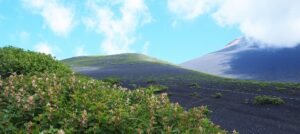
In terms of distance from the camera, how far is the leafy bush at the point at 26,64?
→ 1577cm

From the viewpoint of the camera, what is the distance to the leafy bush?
51.8 feet

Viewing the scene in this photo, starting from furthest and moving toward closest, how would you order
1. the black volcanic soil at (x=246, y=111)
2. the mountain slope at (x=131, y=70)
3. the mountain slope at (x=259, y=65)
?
1. the mountain slope at (x=259, y=65)
2. the mountain slope at (x=131, y=70)
3. the black volcanic soil at (x=246, y=111)

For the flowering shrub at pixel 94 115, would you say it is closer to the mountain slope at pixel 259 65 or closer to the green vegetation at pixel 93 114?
the green vegetation at pixel 93 114

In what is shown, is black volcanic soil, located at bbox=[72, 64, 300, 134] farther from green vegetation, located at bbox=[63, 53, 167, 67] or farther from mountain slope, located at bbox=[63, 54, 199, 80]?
green vegetation, located at bbox=[63, 53, 167, 67]

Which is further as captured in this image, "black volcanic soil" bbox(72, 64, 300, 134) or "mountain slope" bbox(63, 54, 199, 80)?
"mountain slope" bbox(63, 54, 199, 80)

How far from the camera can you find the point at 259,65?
89875 millimetres

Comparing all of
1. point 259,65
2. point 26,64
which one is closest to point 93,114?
point 26,64

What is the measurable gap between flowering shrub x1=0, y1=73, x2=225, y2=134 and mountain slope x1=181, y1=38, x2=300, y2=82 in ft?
205

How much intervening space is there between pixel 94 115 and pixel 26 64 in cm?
1018

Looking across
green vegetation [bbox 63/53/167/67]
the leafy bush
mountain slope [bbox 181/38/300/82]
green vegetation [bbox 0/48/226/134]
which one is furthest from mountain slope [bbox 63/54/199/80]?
green vegetation [bbox 0/48/226/134]

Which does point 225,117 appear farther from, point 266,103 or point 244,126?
point 266,103

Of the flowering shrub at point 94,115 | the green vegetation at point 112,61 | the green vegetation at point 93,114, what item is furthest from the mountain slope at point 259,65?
the flowering shrub at point 94,115

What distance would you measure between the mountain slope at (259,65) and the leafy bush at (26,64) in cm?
5562

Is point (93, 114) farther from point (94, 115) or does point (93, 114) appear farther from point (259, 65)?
point (259, 65)
